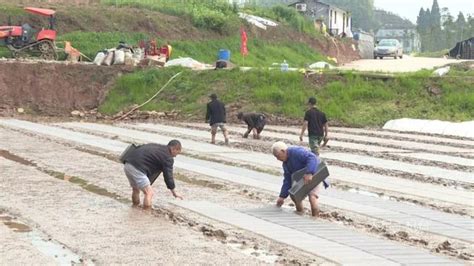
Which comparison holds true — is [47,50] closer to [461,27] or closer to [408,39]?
[461,27]

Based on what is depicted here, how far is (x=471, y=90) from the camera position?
29.5 metres

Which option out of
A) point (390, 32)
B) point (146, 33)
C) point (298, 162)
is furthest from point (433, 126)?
point (390, 32)

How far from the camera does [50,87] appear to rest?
33406mm

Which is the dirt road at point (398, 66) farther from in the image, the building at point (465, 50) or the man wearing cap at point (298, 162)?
the man wearing cap at point (298, 162)

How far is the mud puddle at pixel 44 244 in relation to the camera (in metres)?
8.55

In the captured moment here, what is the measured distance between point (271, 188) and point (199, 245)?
197 inches

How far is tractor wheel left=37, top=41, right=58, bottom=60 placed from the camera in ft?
116

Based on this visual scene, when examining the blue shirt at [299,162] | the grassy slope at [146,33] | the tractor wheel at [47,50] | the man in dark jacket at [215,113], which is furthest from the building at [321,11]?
the blue shirt at [299,162]

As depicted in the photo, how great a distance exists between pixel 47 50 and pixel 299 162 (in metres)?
26.3

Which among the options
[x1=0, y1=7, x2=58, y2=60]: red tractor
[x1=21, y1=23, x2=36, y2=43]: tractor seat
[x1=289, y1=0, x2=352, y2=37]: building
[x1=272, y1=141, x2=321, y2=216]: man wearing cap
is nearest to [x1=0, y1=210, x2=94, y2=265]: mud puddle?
[x1=272, y1=141, x2=321, y2=216]: man wearing cap

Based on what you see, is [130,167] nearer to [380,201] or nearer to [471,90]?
[380,201]

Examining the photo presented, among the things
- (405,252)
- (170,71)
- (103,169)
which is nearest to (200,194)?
(103,169)

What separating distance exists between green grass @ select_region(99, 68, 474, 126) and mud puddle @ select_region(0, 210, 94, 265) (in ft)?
63.9

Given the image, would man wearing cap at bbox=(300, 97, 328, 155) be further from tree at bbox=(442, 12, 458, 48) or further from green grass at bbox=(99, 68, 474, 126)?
tree at bbox=(442, 12, 458, 48)
